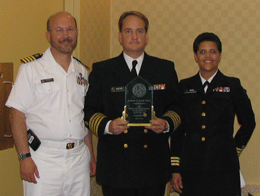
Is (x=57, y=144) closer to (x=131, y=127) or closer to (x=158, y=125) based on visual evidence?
(x=131, y=127)

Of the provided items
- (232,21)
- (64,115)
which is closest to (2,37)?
(64,115)

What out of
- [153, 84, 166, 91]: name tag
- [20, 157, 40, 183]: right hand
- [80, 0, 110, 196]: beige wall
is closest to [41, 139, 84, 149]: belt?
[20, 157, 40, 183]: right hand

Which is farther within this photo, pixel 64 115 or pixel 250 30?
pixel 250 30

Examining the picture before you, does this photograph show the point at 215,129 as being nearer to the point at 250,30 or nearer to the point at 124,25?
the point at 124,25

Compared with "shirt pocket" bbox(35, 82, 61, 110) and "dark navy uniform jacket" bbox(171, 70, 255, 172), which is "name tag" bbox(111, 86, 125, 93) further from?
"dark navy uniform jacket" bbox(171, 70, 255, 172)

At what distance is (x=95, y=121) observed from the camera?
7.24 feet

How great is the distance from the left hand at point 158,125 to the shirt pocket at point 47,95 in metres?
0.70

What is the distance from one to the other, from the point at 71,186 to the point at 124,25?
121cm

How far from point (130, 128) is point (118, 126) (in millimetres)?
173

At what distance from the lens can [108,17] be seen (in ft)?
13.7

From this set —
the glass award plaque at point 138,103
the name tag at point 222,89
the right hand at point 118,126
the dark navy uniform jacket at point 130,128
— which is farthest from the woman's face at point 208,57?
the right hand at point 118,126

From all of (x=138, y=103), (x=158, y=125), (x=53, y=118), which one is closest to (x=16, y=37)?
(x=53, y=118)

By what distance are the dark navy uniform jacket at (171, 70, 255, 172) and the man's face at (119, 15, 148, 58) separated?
0.55 metres

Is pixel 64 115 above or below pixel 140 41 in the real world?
below
